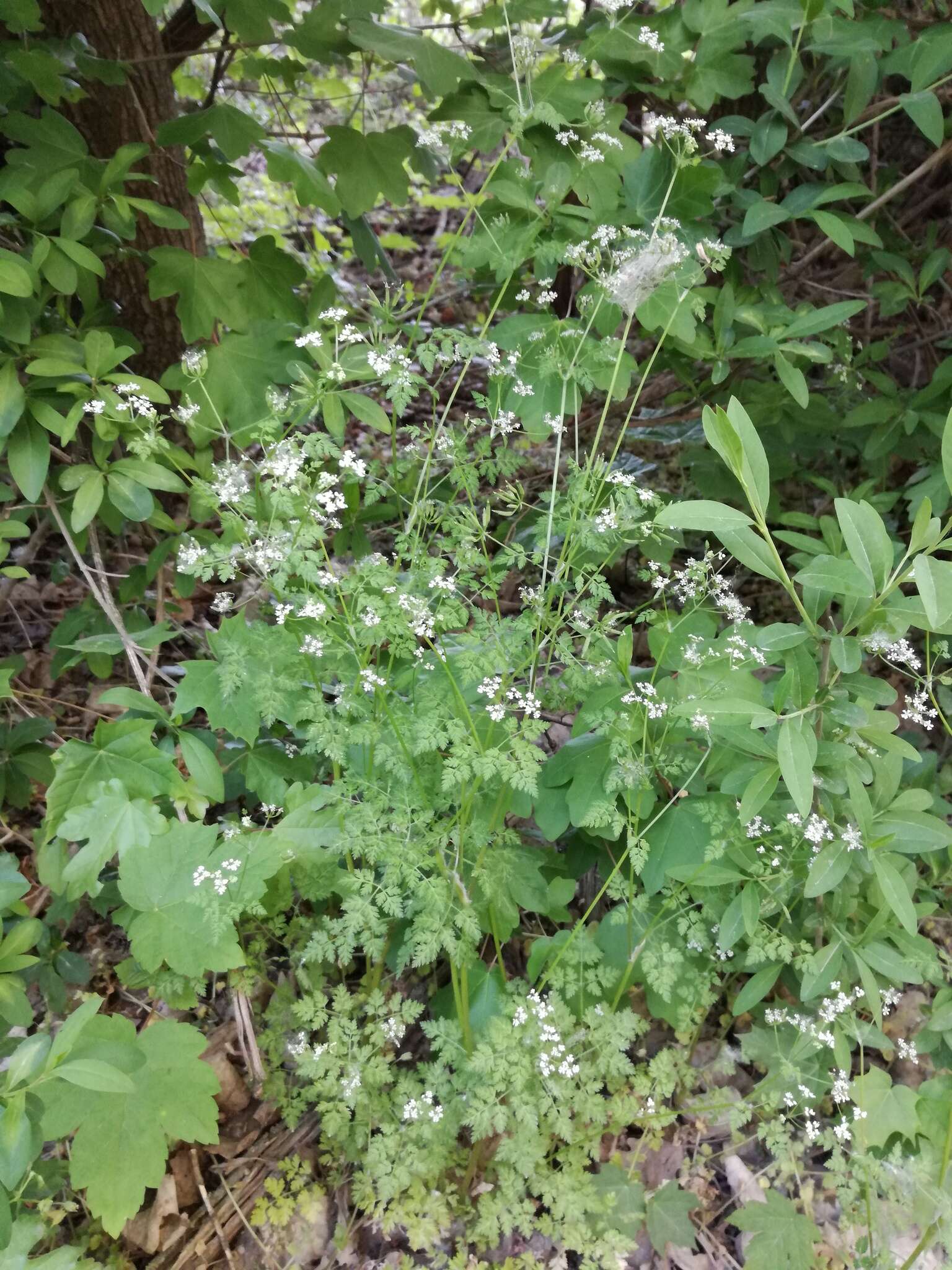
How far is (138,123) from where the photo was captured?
6.31 feet

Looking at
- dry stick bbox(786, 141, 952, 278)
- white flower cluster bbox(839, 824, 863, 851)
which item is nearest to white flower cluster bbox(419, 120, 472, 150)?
dry stick bbox(786, 141, 952, 278)

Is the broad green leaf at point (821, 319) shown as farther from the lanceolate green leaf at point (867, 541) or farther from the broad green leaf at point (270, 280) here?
the broad green leaf at point (270, 280)

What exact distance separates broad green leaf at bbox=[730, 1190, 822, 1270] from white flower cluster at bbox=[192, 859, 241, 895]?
1.13 metres

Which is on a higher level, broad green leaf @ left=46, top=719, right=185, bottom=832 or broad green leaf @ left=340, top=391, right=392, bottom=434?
broad green leaf @ left=340, top=391, right=392, bottom=434

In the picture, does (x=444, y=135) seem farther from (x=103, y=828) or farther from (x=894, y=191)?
(x=103, y=828)

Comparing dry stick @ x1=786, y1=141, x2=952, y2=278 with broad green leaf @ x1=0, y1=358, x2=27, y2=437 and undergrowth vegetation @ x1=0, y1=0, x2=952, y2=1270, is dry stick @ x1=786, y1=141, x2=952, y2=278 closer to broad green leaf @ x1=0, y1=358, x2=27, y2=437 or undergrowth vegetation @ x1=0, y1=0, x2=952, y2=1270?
undergrowth vegetation @ x1=0, y1=0, x2=952, y2=1270

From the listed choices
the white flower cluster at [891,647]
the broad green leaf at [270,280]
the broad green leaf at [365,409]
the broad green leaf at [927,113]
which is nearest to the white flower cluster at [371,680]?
the broad green leaf at [365,409]

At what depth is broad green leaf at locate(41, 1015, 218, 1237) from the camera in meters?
1.33

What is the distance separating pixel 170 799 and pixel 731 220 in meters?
1.87

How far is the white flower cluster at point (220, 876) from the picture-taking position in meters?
1.32

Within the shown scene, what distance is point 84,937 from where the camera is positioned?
1.95 meters

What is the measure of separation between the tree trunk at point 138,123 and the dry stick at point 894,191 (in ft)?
4.91

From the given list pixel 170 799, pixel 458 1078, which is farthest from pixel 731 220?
pixel 458 1078

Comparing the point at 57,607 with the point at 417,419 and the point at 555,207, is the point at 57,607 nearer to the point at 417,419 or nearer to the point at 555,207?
Result: the point at 417,419
